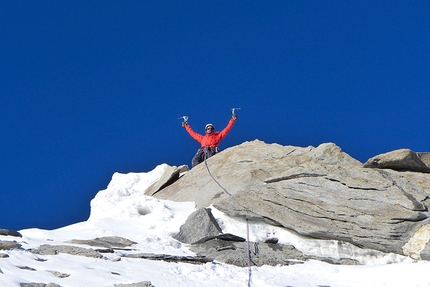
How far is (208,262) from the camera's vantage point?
43.6ft

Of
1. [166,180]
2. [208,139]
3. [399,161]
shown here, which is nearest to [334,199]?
[399,161]

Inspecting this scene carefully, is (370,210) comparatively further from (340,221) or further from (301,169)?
(301,169)

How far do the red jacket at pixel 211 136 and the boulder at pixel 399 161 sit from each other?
784 centimetres

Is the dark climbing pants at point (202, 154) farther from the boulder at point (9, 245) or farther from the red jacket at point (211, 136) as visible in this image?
the boulder at point (9, 245)

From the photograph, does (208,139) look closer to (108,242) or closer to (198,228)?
(198,228)

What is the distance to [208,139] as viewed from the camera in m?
25.3

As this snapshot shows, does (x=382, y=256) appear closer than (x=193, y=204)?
Yes

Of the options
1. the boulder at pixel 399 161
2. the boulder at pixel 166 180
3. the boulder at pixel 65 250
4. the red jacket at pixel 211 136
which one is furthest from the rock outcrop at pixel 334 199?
the boulder at pixel 65 250

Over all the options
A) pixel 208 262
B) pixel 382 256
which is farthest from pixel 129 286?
pixel 382 256

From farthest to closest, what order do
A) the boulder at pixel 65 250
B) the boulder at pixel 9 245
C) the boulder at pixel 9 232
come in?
the boulder at pixel 9 232 → the boulder at pixel 65 250 → the boulder at pixel 9 245

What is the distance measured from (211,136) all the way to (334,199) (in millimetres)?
9109

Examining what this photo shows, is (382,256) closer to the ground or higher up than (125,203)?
closer to the ground

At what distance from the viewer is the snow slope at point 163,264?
446 inches

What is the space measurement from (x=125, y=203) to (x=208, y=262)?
611cm
